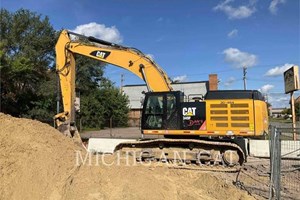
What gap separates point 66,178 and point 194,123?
610 cm

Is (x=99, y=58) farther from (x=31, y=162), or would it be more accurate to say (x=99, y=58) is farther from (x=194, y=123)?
(x=31, y=162)

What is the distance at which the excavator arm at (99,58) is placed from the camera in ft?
44.8

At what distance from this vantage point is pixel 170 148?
12.9 meters

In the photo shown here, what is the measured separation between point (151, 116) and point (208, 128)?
1.97 m

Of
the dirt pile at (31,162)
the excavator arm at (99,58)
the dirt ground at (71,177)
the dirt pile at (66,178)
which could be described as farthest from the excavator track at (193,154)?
the dirt pile at (31,162)

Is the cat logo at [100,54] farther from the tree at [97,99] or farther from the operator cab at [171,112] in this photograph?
the tree at [97,99]

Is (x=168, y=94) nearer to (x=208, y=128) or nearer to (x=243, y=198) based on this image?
(x=208, y=128)

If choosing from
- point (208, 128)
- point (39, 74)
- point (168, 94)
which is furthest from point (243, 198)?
point (39, 74)

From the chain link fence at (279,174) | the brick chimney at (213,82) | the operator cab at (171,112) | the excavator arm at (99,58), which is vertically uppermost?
the brick chimney at (213,82)

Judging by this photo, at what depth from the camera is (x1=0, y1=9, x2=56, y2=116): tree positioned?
1135 inches

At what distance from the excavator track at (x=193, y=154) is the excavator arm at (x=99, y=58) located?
6.68 ft

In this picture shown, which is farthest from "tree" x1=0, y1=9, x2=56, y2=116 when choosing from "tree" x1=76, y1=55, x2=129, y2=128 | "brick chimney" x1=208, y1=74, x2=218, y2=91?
"brick chimney" x1=208, y1=74, x2=218, y2=91

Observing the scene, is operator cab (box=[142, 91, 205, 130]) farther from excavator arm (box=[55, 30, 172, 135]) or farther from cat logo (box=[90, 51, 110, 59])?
cat logo (box=[90, 51, 110, 59])

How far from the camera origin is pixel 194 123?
1253cm
